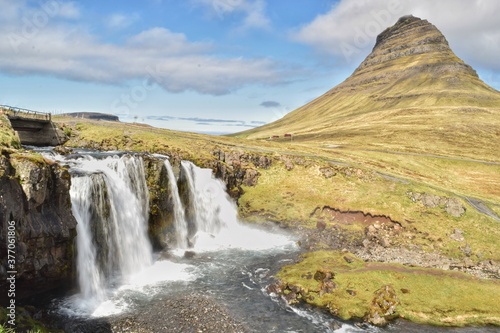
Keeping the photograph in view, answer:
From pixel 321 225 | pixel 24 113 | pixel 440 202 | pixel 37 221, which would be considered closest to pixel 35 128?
pixel 24 113

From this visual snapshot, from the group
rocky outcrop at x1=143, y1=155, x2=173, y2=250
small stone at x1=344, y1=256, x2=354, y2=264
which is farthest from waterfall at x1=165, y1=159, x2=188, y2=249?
small stone at x1=344, y1=256, x2=354, y2=264

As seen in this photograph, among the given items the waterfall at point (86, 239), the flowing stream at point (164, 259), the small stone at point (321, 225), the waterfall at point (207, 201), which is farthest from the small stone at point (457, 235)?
the waterfall at point (86, 239)

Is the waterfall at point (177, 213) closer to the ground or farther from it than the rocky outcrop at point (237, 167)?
closer to the ground

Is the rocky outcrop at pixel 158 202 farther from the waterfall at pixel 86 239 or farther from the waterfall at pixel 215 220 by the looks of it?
the waterfall at pixel 86 239

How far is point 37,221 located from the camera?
30312mm

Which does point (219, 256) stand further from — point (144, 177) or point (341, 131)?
point (341, 131)

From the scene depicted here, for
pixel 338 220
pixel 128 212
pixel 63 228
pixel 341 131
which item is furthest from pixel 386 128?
pixel 63 228

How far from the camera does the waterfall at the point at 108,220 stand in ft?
117

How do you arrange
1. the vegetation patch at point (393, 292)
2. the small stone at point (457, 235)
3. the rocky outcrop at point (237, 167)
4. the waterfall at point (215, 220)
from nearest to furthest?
the vegetation patch at point (393, 292), the small stone at point (457, 235), the waterfall at point (215, 220), the rocky outcrop at point (237, 167)

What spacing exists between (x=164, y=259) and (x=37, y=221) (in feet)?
58.8

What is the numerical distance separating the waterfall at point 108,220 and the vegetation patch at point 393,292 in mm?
Answer: 17576

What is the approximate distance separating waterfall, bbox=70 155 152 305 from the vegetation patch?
17.6 meters

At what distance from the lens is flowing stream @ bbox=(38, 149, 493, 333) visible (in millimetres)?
31391
